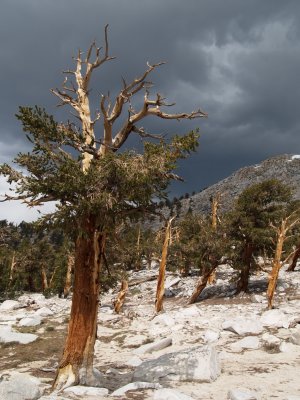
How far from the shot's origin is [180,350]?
11.5 metres

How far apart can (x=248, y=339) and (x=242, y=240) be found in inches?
473

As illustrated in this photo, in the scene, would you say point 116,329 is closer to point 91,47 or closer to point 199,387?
point 199,387

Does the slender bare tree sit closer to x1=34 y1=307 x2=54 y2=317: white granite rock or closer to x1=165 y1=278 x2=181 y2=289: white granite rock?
x1=34 y1=307 x2=54 y2=317: white granite rock

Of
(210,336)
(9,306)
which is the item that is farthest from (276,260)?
(9,306)

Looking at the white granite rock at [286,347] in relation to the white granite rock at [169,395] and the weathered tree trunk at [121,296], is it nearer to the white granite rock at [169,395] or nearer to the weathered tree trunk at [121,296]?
the white granite rock at [169,395]

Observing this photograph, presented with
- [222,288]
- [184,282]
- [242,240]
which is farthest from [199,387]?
[184,282]

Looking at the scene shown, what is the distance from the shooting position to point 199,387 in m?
9.12

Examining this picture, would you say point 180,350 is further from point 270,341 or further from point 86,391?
point 270,341

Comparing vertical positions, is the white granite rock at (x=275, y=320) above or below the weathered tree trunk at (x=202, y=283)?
below

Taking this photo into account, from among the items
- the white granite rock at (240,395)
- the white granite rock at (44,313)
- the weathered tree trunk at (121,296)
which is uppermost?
the weathered tree trunk at (121,296)

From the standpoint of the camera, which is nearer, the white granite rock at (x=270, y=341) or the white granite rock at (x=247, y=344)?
the white granite rock at (x=270, y=341)

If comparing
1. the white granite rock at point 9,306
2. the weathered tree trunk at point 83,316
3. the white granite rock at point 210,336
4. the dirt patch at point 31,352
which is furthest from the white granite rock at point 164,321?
the white granite rock at point 9,306

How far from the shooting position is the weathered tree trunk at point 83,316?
31.2 feet

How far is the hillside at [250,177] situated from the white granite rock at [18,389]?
466ft
